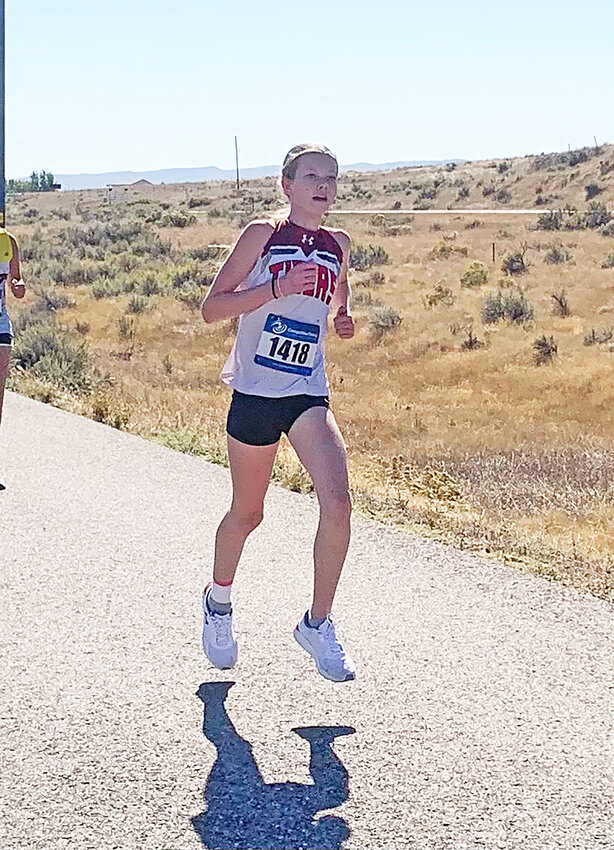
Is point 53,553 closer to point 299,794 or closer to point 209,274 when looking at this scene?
point 299,794

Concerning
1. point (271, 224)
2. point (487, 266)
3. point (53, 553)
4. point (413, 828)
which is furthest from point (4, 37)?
point (487, 266)

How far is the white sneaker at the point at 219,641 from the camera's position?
4793mm

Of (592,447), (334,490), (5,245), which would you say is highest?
(5,245)

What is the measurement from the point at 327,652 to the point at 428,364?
59.0 feet

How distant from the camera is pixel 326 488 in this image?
4469 millimetres

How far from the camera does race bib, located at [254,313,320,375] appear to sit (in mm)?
4562

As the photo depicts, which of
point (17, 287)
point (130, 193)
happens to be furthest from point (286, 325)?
point (130, 193)

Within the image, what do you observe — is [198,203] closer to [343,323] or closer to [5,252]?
[5,252]

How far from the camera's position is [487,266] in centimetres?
3778

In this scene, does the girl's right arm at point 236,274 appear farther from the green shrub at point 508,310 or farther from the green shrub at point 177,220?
the green shrub at point 177,220

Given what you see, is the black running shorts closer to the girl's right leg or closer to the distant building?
the girl's right leg

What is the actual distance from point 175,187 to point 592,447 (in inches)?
4561

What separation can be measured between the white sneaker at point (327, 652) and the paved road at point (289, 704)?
125mm

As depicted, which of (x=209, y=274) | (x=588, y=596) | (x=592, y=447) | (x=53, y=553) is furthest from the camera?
(x=209, y=274)
